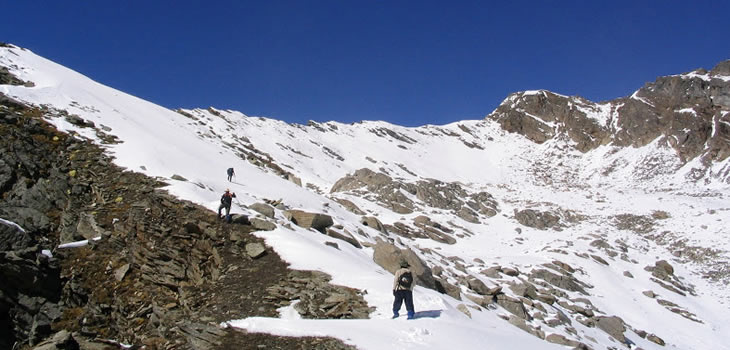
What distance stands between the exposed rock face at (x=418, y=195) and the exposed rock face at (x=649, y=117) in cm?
3712

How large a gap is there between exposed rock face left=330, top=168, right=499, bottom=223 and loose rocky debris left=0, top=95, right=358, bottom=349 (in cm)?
3194

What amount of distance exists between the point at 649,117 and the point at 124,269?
99364mm

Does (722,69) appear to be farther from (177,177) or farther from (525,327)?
(177,177)

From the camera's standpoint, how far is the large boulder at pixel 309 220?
66.0 ft

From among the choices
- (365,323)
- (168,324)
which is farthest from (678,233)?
(168,324)

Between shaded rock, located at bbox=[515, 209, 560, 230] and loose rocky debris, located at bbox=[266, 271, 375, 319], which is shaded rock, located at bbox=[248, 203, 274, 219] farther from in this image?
shaded rock, located at bbox=[515, 209, 560, 230]

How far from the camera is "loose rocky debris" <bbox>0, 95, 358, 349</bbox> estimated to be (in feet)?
38.4

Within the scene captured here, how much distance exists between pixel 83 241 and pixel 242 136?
50.6m

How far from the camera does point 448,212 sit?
1969 inches

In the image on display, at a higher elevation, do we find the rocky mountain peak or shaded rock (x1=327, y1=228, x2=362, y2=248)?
the rocky mountain peak

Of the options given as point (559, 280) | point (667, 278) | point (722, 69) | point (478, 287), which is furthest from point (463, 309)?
point (722, 69)

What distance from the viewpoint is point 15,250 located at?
13578 mm

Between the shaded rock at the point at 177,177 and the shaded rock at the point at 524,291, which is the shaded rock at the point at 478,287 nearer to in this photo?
the shaded rock at the point at 524,291

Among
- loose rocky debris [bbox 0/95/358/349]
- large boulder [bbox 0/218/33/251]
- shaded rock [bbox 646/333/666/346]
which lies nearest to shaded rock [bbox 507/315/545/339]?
loose rocky debris [bbox 0/95/358/349]
